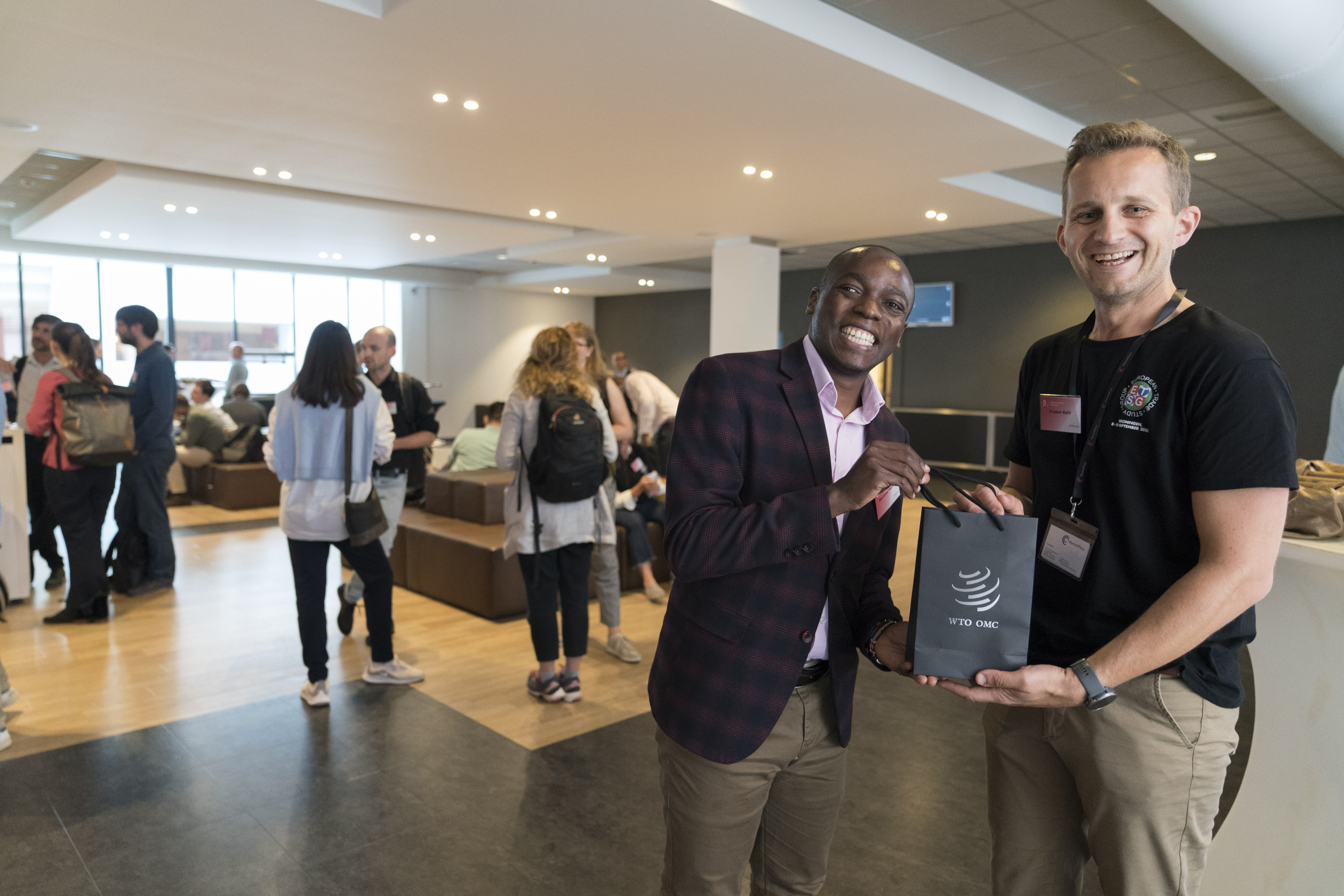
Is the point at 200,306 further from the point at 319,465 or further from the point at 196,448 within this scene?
the point at 319,465

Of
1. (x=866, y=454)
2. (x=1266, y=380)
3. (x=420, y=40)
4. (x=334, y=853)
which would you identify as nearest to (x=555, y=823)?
(x=334, y=853)

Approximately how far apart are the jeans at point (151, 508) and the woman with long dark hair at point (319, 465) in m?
2.38

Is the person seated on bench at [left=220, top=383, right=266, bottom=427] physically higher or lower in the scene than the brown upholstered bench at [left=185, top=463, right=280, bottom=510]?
higher

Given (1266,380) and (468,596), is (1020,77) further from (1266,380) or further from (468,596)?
(1266,380)

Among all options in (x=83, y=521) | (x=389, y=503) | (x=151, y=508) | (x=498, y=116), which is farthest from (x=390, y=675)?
(x=498, y=116)

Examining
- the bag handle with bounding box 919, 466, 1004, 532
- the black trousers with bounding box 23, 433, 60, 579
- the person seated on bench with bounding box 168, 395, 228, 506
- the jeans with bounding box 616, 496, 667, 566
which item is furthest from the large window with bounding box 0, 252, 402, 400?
the bag handle with bounding box 919, 466, 1004, 532

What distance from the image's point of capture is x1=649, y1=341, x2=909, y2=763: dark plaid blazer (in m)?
A: 1.35

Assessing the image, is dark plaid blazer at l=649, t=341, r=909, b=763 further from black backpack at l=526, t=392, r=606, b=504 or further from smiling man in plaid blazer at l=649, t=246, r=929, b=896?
black backpack at l=526, t=392, r=606, b=504

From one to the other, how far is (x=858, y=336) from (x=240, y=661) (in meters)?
3.95

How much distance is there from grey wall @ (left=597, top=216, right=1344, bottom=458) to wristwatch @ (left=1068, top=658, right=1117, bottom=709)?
7.12 metres

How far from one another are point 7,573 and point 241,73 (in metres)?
3.20

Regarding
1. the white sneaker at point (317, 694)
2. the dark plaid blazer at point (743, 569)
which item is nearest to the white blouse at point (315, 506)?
the white sneaker at point (317, 694)

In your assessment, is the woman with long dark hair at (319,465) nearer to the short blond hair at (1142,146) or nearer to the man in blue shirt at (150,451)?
the man in blue shirt at (150,451)

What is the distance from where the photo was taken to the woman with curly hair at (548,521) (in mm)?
3564
